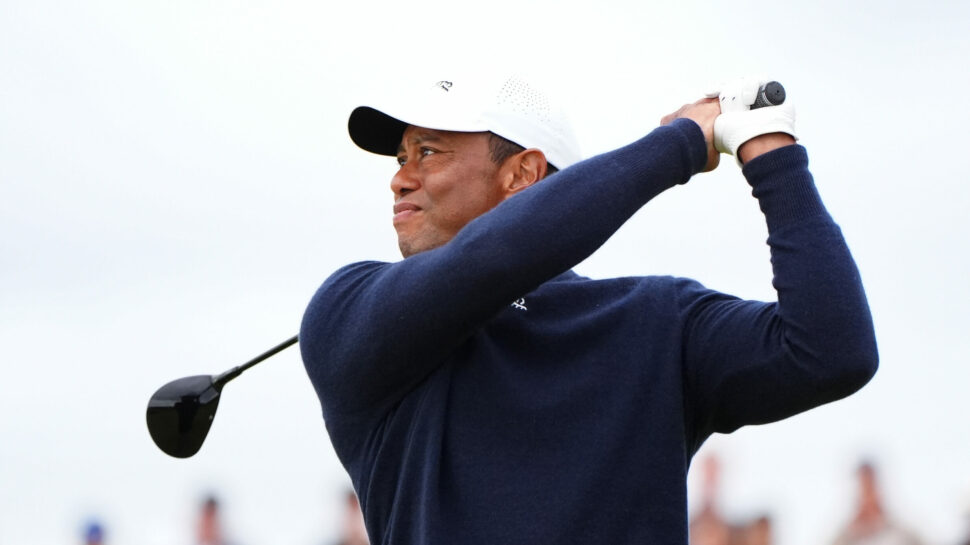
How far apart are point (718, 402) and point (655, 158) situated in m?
0.53

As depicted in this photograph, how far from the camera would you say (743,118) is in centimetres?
344

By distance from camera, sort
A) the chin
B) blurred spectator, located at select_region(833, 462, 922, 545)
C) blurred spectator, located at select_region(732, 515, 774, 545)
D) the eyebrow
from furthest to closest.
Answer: blurred spectator, located at select_region(732, 515, 774, 545) → blurred spectator, located at select_region(833, 462, 922, 545) → the eyebrow → the chin

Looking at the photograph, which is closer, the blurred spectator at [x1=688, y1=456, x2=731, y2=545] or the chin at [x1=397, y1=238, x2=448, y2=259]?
the chin at [x1=397, y1=238, x2=448, y2=259]

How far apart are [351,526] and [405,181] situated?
251 inches

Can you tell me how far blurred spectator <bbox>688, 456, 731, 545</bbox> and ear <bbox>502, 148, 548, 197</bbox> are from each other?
537 centimetres

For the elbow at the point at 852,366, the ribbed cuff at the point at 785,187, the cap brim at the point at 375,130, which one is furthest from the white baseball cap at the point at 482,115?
the elbow at the point at 852,366

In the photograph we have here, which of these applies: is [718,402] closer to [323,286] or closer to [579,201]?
[579,201]

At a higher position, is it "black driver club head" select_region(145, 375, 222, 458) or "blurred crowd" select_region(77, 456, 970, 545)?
"black driver club head" select_region(145, 375, 222, 458)

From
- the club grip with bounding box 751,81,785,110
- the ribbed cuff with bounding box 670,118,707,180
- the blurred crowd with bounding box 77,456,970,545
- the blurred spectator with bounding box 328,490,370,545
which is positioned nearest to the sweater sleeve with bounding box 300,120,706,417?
the ribbed cuff with bounding box 670,118,707,180

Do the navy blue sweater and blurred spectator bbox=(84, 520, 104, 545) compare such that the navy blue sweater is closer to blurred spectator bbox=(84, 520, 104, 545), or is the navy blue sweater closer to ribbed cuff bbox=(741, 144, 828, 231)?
ribbed cuff bbox=(741, 144, 828, 231)

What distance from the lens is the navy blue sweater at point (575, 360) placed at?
3264 mm

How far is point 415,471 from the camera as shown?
345 cm

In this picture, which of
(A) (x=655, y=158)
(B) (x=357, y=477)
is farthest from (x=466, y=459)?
(A) (x=655, y=158)

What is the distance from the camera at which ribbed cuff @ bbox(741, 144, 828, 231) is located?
336 centimetres
